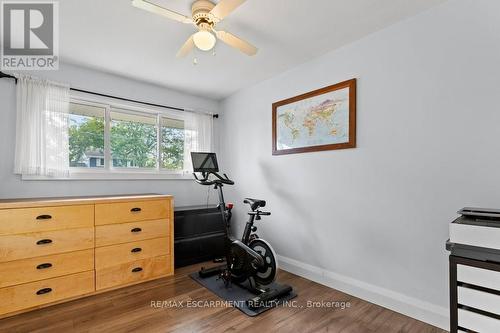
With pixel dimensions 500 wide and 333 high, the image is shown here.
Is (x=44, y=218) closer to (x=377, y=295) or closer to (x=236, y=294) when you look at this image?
(x=236, y=294)

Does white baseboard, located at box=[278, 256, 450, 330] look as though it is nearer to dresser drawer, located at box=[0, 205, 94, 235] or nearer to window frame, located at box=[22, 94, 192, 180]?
window frame, located at box=[22, 94, 192, 180]

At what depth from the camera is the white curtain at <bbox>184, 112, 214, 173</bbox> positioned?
3.71m

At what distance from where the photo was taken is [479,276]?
1180 millimetres

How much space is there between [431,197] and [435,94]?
77 cm

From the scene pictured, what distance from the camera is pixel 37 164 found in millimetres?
2547

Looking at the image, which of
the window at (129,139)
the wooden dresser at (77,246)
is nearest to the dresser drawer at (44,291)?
the wooden dresser at (77,246)

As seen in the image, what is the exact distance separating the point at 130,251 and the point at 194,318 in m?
1.06

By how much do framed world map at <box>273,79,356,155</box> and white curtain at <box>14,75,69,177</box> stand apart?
239cm

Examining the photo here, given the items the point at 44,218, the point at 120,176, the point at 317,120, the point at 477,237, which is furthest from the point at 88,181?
the point at 477,237

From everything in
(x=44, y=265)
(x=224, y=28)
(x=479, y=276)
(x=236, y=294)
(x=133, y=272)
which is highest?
(x=224, y=28)

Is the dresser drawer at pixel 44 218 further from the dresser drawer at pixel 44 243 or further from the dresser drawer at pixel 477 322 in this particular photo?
the dresser drawer at pixel 477 322

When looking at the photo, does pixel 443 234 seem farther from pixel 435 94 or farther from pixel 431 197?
pixel 435 94

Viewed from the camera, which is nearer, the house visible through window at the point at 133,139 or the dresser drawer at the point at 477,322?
the dresser drawer at the point at 477,322

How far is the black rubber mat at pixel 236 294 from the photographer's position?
206cm
